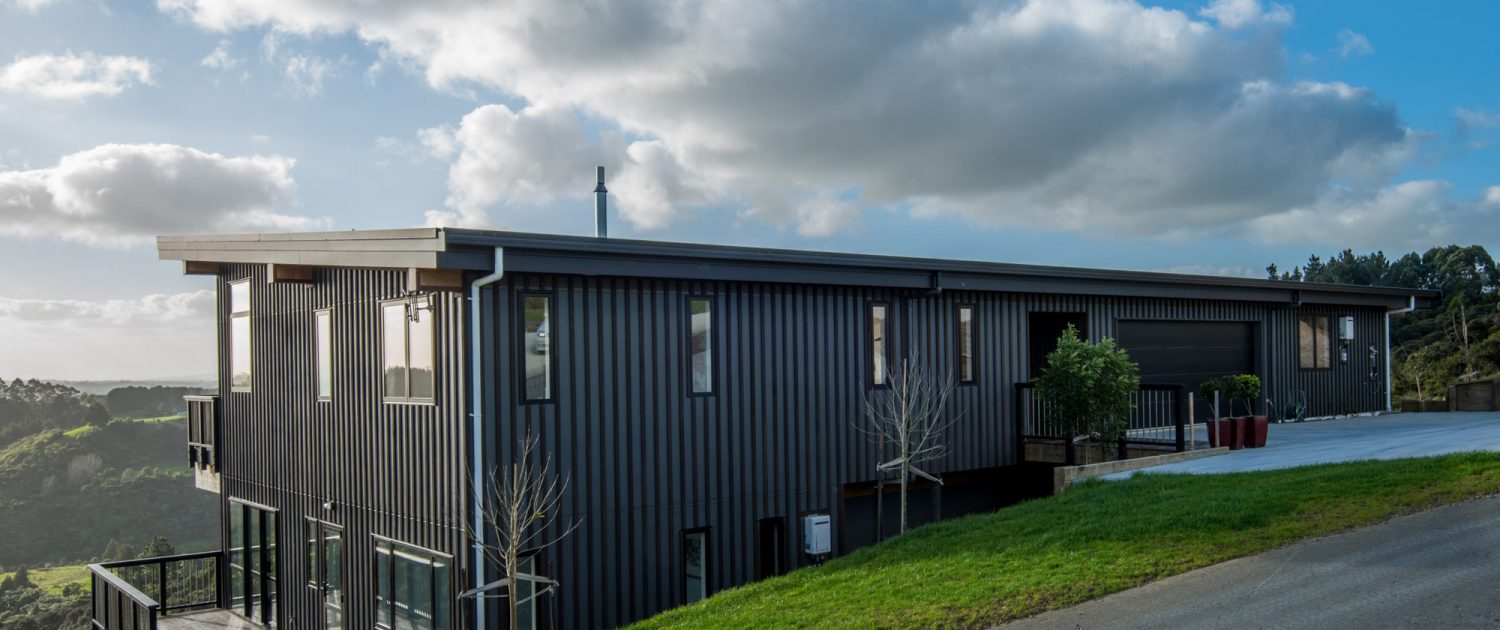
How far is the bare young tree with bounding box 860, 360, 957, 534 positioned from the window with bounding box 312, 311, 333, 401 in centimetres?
673

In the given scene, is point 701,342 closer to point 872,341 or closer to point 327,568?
point 872,341

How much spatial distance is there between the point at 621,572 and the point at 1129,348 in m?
10.5

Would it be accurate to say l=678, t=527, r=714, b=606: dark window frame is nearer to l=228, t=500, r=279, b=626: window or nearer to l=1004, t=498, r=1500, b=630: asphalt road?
l=1004, t=498, r=1500, b=630: asphalt road

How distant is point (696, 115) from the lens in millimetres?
18656

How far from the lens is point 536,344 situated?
11.3 m

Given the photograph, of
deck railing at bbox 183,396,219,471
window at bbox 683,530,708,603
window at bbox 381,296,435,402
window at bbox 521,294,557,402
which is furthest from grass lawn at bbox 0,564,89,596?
window at bbox 521,294,557,402

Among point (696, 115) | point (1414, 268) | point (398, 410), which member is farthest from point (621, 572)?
point (1414, 268)

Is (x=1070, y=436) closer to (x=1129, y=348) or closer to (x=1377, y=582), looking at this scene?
(x=1129, y=348)

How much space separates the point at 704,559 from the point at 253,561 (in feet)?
24.8

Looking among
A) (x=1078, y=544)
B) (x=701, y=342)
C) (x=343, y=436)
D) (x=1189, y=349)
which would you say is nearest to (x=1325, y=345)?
(x=1189, y=349)

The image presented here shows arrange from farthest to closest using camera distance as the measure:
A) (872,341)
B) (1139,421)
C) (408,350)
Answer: (1139,421) < (872,341) < (408,350)

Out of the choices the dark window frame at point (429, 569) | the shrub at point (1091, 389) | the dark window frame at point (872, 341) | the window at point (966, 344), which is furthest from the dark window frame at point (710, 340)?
the shrub at point (1091, 389)

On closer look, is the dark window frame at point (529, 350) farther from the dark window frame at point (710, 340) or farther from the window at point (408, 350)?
the dark window frame at point (710, 340)

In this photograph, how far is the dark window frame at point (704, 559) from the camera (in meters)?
12.2
